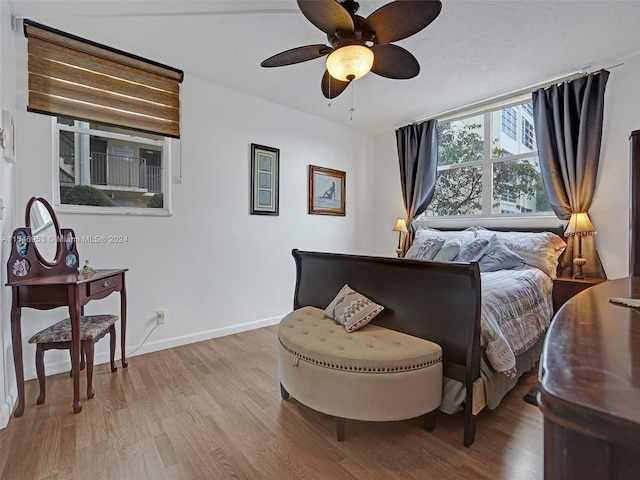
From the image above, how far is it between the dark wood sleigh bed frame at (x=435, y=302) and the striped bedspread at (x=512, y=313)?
146 mm

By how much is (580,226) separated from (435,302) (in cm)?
211

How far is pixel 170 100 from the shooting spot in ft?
9.79

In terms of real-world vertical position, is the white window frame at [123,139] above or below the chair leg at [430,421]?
above

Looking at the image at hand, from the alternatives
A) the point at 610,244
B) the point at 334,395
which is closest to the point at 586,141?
the point at 610,244

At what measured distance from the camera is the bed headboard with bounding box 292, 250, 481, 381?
5.34 feet

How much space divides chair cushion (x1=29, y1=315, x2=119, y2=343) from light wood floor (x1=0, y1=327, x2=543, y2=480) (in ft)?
1.43

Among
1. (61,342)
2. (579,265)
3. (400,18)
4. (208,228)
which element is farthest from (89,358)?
(579,265)

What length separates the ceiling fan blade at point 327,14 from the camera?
1584 mm

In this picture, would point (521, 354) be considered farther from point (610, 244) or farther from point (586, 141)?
point (586, 141)

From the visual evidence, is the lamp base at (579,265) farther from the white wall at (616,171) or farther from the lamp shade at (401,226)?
the lamp shade at (401,226)

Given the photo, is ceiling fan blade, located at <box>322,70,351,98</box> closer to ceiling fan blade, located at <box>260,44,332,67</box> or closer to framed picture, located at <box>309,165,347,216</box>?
ceiling fan blade, located at <box>260,44,332,67</box>

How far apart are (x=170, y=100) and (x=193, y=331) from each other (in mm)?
2277

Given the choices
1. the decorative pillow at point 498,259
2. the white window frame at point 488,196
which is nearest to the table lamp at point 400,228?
the white window frame at point 488,196

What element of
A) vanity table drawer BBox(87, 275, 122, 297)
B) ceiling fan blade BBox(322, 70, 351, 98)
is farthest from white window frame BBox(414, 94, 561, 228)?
vanity table drawer BBox(87, 275, 122, 297)
